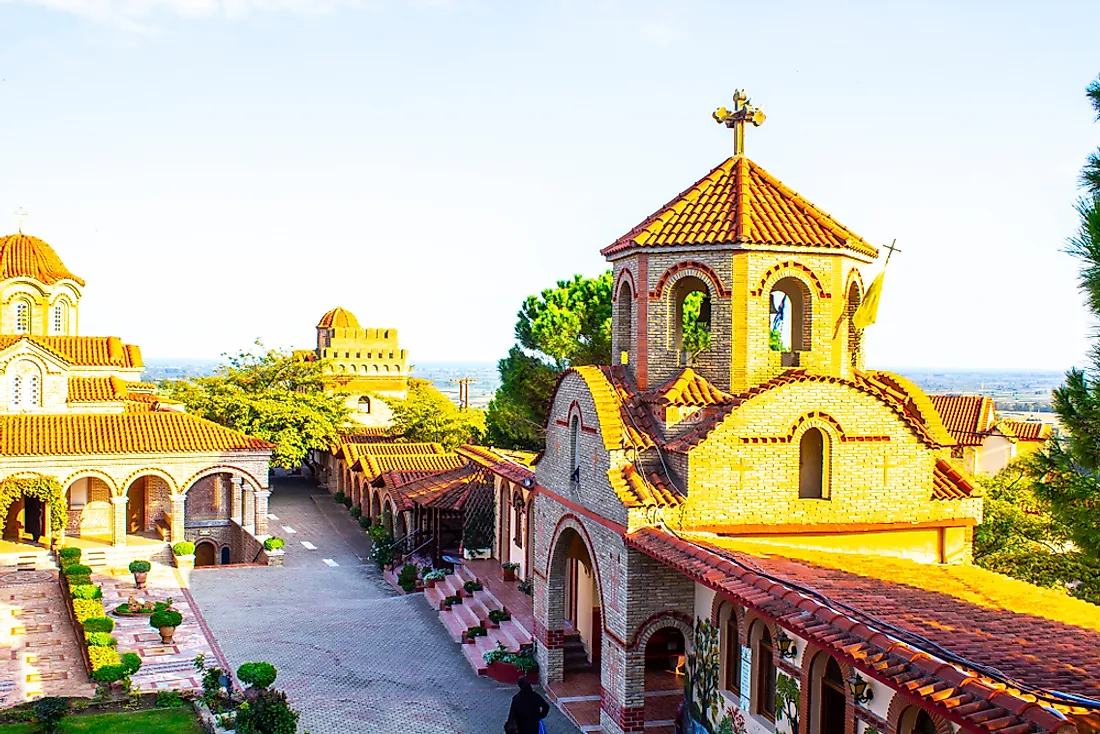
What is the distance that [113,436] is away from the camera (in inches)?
1352

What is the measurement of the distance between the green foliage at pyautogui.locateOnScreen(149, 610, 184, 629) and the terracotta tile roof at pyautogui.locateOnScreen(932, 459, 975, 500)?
15705mm

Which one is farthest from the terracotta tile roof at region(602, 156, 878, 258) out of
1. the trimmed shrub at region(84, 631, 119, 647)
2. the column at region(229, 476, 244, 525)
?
the column at region(229, 476, 244, 525)

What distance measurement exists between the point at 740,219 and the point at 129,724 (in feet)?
41.4

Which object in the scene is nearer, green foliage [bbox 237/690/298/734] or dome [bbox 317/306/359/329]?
green foliage [bbox 237/690/298/734]

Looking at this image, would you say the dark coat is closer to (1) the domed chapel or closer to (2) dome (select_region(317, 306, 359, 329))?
(1) the domed chapel

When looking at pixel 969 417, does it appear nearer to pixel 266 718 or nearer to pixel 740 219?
pixel 740 219

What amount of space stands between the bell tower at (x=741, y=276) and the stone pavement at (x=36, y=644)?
12205mm

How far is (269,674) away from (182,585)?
41.7 ft

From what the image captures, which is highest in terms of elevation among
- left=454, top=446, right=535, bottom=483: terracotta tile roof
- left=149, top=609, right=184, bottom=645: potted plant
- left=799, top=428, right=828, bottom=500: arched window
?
left=799, top=428, right=828, bottom=500: arched window

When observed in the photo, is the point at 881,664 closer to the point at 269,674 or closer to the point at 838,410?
the point at 838,410

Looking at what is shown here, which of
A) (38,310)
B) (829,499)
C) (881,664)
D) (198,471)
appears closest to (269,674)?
(829,499)

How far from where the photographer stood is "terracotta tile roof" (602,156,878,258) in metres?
17.7

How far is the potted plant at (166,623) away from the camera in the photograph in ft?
76.5

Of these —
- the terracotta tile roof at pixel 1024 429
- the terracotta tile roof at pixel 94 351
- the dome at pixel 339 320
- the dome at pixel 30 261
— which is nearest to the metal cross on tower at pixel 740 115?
the terracotta tile roof at pixel 1024 429
